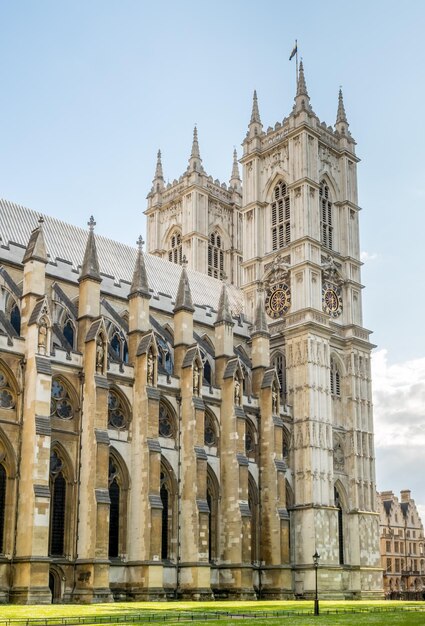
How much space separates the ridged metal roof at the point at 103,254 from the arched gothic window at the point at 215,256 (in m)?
8.05

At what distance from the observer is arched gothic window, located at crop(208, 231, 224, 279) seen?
257 ft

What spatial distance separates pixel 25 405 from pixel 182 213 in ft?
125

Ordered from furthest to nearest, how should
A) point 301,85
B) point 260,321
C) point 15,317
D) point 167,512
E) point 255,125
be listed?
point 255,125
point 301,85
point 260,321
point 167,512
point 15,317

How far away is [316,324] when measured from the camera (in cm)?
6100

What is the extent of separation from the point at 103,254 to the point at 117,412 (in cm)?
1416

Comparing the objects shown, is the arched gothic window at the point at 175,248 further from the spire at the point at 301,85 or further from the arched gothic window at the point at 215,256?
the spire at the point at 301,85

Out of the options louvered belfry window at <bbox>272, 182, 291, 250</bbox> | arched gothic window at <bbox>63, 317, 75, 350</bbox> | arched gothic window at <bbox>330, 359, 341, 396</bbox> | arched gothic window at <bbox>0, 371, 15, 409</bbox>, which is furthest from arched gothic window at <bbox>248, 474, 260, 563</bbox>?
louvered belfry window at <bbox>272, 182, 291, 250</bbox>

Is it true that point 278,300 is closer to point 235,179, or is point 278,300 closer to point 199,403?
point 199,403

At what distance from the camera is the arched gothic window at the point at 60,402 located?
46156 millimetres

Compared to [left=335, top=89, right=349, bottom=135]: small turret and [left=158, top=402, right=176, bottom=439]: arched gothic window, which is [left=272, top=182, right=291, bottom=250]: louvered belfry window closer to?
[left=335, top=89, right=349, bottom=135]: small turret

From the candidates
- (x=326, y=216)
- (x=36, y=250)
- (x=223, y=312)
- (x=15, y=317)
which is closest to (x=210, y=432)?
(x=223, y=312)

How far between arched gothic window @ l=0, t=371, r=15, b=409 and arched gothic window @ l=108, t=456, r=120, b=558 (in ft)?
24.2

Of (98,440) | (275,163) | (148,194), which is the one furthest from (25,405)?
(148,194)

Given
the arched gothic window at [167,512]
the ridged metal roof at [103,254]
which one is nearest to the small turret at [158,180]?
the ridged metal roof at [103,254]
